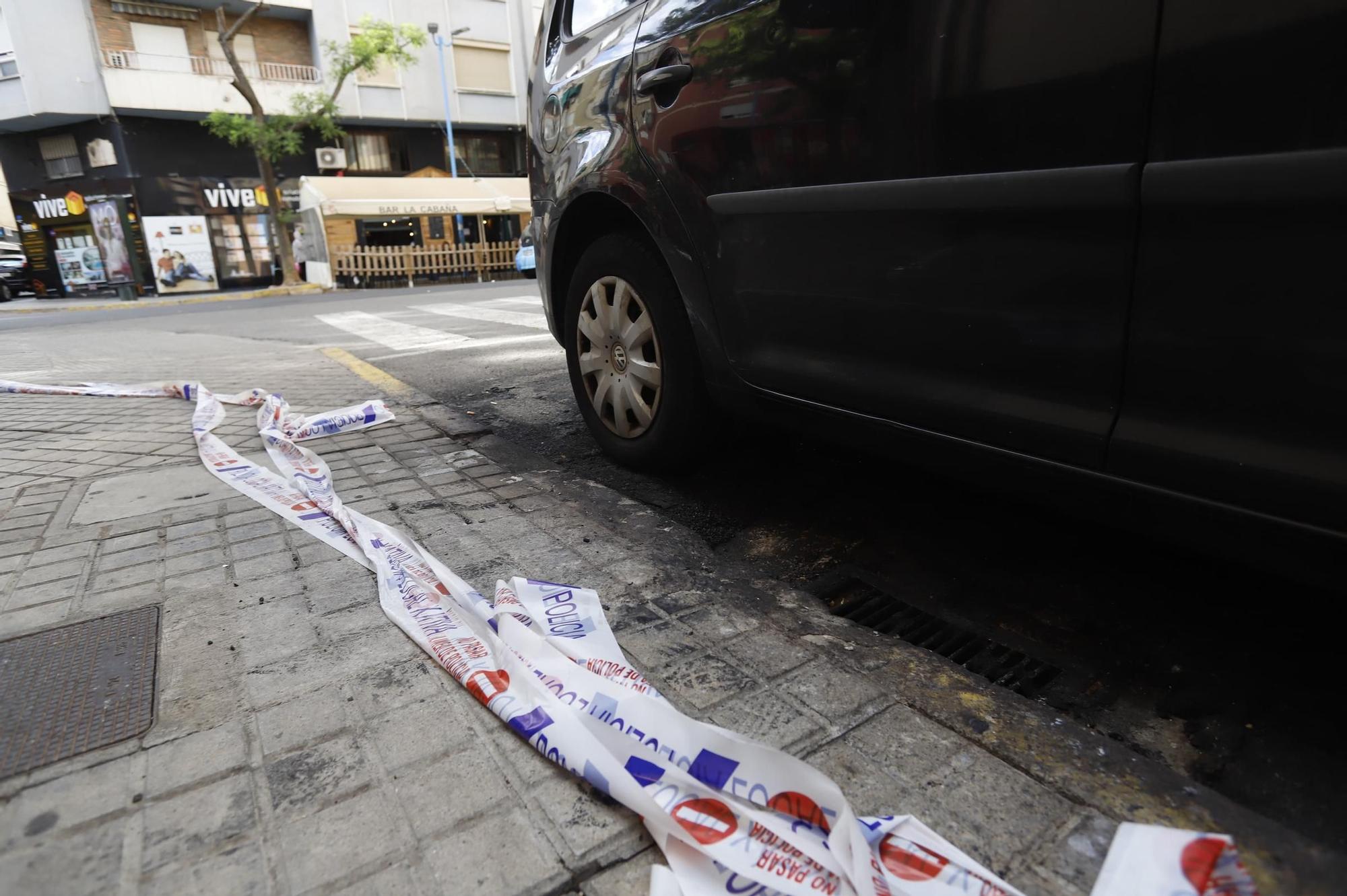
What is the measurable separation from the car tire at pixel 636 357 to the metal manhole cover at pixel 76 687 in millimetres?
1626

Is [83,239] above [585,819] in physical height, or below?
above

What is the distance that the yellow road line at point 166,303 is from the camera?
790 inches

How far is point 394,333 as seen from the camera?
875cm

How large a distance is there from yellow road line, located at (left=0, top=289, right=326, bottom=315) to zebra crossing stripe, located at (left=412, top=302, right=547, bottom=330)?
32.7ft

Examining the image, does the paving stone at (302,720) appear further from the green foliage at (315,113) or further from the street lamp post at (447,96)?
the street lamp post at (447,96)

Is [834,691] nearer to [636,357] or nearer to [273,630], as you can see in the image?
[273,630]

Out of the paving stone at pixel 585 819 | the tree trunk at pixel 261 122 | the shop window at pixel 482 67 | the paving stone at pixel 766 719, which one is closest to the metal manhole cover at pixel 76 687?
the paving stone at pixel 585 819

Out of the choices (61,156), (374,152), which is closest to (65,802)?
(374,152)

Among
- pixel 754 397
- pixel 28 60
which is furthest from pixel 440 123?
pixel 754 397

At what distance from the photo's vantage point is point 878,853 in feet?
4.07

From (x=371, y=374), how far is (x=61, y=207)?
87.8 ft

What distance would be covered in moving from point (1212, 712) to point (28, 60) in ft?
102

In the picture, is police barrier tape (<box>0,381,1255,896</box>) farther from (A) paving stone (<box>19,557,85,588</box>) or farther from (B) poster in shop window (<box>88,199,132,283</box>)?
(B) poster in shop window (<box>88,199,132,283</box>)

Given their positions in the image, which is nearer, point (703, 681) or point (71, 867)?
point (71, 867)
